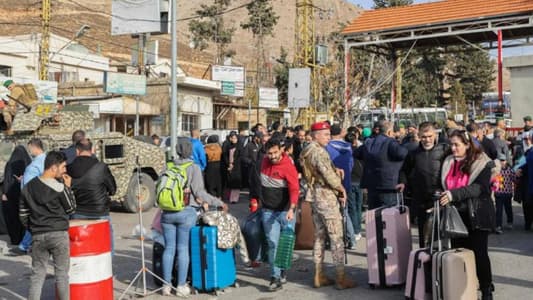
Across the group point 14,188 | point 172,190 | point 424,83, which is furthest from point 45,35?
point 424,83

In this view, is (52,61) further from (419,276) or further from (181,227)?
(419,276)

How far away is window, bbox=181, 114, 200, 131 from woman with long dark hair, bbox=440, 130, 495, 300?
93.6 feet

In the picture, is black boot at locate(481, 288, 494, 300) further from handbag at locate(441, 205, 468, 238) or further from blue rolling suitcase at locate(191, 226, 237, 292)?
blue rolling suitcase at locate(191, 226, 237, 292)

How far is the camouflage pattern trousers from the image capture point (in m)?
6.64

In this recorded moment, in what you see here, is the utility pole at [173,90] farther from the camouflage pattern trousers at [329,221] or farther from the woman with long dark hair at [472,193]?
the woman with long dark hair at [472,193]

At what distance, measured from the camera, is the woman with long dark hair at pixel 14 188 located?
9289mm

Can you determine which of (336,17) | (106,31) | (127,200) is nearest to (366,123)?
(127,200)

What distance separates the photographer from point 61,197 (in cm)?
561

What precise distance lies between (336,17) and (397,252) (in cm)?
16929

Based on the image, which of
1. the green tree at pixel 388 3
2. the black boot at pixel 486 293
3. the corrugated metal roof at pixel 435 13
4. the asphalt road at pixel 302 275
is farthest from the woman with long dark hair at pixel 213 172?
the green tree at pixel 388 3

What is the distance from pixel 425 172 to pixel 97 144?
306 inches

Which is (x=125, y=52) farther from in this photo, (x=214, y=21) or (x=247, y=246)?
(x=247, y=246)

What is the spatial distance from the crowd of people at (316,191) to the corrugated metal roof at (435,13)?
1546 cm

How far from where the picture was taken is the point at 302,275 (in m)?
7.53
